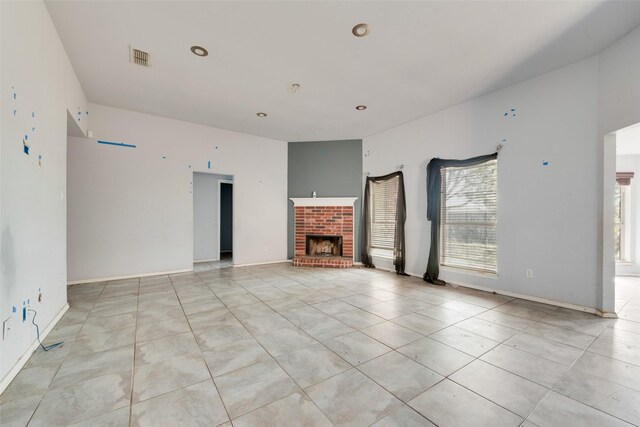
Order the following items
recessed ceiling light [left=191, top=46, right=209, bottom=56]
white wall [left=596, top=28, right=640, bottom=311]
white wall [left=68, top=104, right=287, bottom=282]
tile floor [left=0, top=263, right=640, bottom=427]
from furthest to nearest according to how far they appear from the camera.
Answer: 1. white wall [left=68, top=104, right=287, bottom=282]
2. recessed ceiling light [left=191, top=46, right=209, bottom=56]
3. white wall [left=596, top=28, right=640, bottom=311]
4. tile floor [left=0, top=263, right=640, bottom=427]

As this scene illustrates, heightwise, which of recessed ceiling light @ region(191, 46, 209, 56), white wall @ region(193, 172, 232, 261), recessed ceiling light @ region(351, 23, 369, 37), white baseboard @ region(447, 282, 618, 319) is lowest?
white baseboard @ region(447, 282, 618, 319)

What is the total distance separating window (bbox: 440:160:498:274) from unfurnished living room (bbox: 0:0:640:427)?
0.03 meters

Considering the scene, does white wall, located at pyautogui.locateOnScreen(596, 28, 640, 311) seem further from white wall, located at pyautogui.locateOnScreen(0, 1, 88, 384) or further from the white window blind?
white wall, located at pyautogui.locateOnScreen(0, 1, 88, 384)

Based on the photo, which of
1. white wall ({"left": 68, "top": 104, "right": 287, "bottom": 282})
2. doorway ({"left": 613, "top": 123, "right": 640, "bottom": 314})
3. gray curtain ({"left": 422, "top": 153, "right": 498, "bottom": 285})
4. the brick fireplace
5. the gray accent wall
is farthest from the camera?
the gray accent wall

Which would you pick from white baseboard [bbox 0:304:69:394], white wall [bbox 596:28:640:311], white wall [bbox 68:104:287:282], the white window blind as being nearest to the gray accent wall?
the white window blind

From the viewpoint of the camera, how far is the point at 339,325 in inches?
106

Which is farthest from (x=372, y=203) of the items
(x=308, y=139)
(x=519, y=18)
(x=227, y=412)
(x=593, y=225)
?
(x=227, y=412)

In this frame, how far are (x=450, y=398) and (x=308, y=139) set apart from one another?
559 centimetres

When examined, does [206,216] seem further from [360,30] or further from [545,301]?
[545,301]

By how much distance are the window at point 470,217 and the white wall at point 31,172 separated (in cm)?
503

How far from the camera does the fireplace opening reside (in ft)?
20.5

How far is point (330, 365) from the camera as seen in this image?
1975 mm

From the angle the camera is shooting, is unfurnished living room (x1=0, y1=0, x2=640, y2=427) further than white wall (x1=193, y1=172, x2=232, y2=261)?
No

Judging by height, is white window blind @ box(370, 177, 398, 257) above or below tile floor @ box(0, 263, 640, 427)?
above
